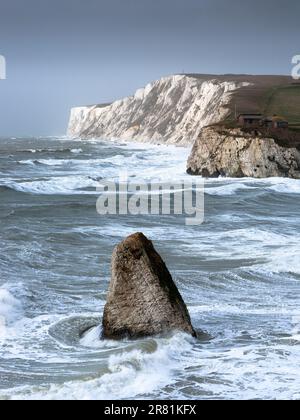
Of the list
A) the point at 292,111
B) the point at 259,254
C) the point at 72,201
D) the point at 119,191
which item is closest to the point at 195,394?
the point at 259,254

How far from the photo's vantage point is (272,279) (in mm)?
21375

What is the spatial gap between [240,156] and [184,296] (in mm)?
50278

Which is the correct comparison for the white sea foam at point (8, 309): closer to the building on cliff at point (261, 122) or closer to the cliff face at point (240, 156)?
the cliff face at point (240, 156)

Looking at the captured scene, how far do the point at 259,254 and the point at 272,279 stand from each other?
12.7ft

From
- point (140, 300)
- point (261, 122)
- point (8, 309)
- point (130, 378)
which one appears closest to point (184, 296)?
point (140, 300)

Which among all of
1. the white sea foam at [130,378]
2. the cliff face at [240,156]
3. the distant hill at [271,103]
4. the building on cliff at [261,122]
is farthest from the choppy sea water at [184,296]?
the distant hill at [271,103]

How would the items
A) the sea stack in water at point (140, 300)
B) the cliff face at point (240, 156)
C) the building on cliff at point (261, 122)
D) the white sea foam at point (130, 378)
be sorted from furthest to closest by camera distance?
the building on cliff at point (261, 122) → the cliff face at point (240, 156) → the sea stack in water at point (140, 300) → the white sea foam at point (130, 378)

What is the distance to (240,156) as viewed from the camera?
68.4 metres

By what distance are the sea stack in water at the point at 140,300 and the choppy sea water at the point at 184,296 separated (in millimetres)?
296

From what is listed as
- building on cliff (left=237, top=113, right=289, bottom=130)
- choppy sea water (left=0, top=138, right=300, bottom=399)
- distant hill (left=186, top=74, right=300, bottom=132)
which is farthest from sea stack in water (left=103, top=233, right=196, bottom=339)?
distant hill (left=186, top=74, right=300, bottom=132)

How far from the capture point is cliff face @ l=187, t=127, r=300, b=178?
66438 mm

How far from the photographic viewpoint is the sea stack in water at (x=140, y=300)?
48.5ft

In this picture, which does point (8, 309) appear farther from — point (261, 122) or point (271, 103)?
point (271, 103)
